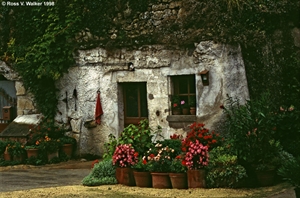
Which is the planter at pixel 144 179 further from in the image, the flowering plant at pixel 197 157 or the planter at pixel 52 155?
the planter at pixel 52 155

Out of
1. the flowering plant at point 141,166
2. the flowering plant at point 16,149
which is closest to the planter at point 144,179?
the flowering plant at point 141,166

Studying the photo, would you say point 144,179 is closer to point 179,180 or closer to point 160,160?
point 160,160

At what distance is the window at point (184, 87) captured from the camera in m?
13.2

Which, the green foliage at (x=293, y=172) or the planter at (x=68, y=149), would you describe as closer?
the green foliage at (x=293, y=172)

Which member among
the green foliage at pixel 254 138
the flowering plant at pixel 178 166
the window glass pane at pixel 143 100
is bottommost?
the flowering plant at pixel 178 166

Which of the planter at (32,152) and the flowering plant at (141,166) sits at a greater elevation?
the planter at (32,152)

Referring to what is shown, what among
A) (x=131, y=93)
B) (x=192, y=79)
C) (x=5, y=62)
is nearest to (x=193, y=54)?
(x=192, y=79)

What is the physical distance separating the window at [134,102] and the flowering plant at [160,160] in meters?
3.72

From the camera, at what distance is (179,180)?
32.2 feet

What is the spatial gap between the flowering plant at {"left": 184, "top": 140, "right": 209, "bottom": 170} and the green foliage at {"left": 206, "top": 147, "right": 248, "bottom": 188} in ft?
0.42

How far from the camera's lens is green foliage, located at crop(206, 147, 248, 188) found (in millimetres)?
9594

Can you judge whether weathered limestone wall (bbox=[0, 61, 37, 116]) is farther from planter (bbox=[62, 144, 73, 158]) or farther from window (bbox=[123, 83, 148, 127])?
window (bbox=[123, 83, 148, 127])

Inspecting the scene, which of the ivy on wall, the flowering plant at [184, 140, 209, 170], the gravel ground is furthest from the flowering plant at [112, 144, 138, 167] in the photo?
the ivy on wall

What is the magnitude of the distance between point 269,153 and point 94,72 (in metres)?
5.59
